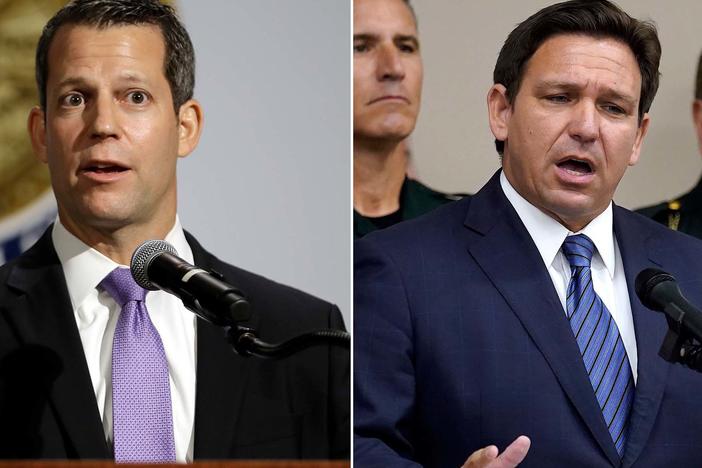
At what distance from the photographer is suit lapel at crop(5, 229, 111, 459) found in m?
3.43

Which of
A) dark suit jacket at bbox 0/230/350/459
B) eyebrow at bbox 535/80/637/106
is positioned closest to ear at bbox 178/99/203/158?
dark suit jacket at bbox 0/230/350/459

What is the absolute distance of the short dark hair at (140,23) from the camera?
3.60 meters

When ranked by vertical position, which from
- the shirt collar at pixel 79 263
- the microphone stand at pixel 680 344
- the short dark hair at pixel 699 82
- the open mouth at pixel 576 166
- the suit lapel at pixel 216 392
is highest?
the short dark hair at pixel 699 82

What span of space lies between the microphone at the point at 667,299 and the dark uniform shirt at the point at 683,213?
18cm

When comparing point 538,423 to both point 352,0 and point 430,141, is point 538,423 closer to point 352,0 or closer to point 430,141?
point 430,141

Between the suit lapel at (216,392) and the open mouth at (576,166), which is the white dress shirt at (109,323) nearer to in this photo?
the suit lapel at (216,392)

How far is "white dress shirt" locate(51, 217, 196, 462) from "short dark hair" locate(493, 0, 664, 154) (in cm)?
115

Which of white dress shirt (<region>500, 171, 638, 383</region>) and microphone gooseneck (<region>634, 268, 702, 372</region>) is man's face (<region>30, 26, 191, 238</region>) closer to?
white dress shirt (<region>500, 171, 638, 383</region>)

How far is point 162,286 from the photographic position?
120 inches

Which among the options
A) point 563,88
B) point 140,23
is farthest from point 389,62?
point 140,23

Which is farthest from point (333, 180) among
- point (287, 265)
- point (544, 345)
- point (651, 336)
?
A: point (651, 336)

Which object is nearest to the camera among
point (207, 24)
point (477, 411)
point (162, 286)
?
point (162, 286)

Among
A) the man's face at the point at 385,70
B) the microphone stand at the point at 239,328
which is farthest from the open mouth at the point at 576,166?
the microphone stand at the point at 239,328

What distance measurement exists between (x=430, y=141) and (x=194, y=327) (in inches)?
37.3
